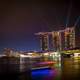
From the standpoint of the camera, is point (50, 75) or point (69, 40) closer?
point (50, 75)

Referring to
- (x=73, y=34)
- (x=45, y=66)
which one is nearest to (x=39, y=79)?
(x=45, y=66)

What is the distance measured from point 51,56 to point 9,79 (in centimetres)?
918

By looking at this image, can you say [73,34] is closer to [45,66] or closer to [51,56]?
[51,56]

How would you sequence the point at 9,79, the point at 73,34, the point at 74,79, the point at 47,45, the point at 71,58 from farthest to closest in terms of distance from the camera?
1. the point at 71,58
2. the point at 73,34
3. the point at 47,45
4. the point at 74,79
5. the point at 9,79

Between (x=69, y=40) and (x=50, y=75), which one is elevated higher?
(x=69, y=40)

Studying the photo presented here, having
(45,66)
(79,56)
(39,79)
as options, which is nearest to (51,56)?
(79,56)

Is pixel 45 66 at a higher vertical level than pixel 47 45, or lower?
lower

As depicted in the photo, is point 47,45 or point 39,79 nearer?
point 39,79

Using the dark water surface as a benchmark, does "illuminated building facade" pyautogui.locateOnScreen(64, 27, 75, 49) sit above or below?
above

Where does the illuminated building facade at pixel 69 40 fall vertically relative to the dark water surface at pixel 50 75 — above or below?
above

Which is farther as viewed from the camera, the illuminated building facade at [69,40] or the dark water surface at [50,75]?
the illuminated building facade at [69,40]

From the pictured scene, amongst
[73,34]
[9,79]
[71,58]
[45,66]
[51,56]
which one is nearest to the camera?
[9,79]

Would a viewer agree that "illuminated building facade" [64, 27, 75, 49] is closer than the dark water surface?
No

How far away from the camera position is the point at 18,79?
4008mm
